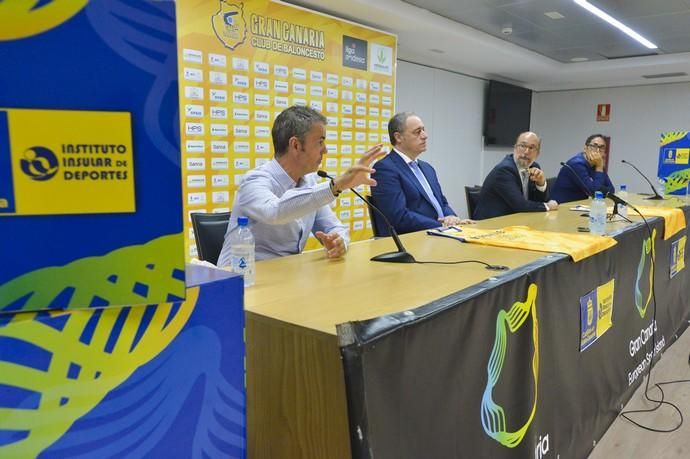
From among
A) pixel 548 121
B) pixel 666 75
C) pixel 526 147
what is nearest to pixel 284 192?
pixel 526 147

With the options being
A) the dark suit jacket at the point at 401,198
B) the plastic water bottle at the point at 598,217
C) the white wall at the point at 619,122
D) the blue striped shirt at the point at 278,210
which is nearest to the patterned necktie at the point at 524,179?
the dark suit jacket at the point at 401,198

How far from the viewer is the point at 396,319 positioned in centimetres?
95

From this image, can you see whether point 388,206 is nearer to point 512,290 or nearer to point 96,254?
point 512,290

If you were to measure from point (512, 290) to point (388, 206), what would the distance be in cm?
144

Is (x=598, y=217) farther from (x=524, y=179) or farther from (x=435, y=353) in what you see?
(x=435, y=353)

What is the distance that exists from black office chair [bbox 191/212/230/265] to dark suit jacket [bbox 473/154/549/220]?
6.01ft

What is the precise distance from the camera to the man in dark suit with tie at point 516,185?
3.14 m

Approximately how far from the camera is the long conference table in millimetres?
913

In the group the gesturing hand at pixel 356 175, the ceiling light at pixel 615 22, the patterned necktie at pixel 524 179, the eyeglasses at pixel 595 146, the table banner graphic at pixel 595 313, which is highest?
the ceiling light at pixel 615 22

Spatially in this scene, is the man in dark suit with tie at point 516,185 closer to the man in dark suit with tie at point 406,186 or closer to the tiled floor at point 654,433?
the man in dark suit with tie at point 406,186

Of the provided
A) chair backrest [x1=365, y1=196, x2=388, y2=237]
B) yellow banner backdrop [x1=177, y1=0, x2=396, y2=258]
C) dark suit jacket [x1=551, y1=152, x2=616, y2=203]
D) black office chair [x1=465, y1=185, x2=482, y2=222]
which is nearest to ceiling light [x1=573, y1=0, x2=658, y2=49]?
dark suit jacket [x1=551, y1=152, x2=616, y2=203]

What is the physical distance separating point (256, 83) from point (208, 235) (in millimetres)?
2069

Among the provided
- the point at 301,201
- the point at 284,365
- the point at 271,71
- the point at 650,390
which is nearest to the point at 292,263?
the point at 301,201

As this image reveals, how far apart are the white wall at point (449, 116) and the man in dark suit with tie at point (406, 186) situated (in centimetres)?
328
